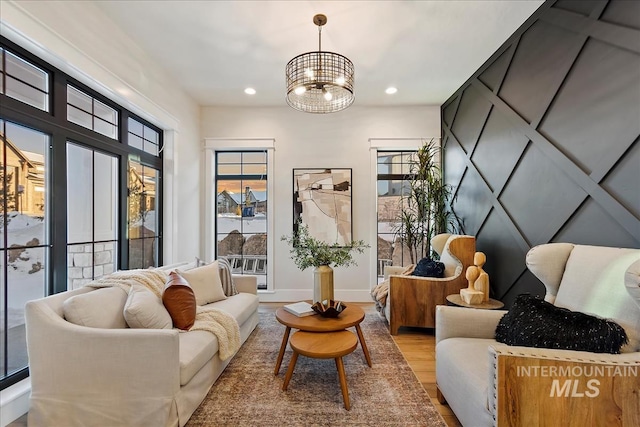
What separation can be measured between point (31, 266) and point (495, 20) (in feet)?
13.4

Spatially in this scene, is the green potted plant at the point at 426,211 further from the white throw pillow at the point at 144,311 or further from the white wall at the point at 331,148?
the white throw pillow at the point at 144,311

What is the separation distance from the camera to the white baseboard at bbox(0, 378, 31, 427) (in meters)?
1.67

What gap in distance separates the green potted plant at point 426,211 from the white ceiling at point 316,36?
3.53 ft

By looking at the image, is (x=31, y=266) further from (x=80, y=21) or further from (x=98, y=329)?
(x=80, y=21)

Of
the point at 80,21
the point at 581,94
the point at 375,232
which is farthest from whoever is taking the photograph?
the point at 375,232

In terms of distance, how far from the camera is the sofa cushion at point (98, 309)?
5.52 ft

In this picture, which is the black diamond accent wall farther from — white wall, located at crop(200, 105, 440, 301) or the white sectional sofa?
the white sectional sofa

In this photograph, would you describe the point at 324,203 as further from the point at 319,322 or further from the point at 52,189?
the point at 52,189

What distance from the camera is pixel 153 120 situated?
325 cm

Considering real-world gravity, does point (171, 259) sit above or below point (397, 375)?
above

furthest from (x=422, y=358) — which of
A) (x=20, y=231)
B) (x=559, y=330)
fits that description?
(x=20, y=231)

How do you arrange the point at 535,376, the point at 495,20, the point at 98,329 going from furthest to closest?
the point at 495,20
the point at 98,329
the point at 535,376

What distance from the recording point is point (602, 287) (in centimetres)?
144

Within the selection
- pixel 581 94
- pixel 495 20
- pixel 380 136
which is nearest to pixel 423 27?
pixel 495 20
